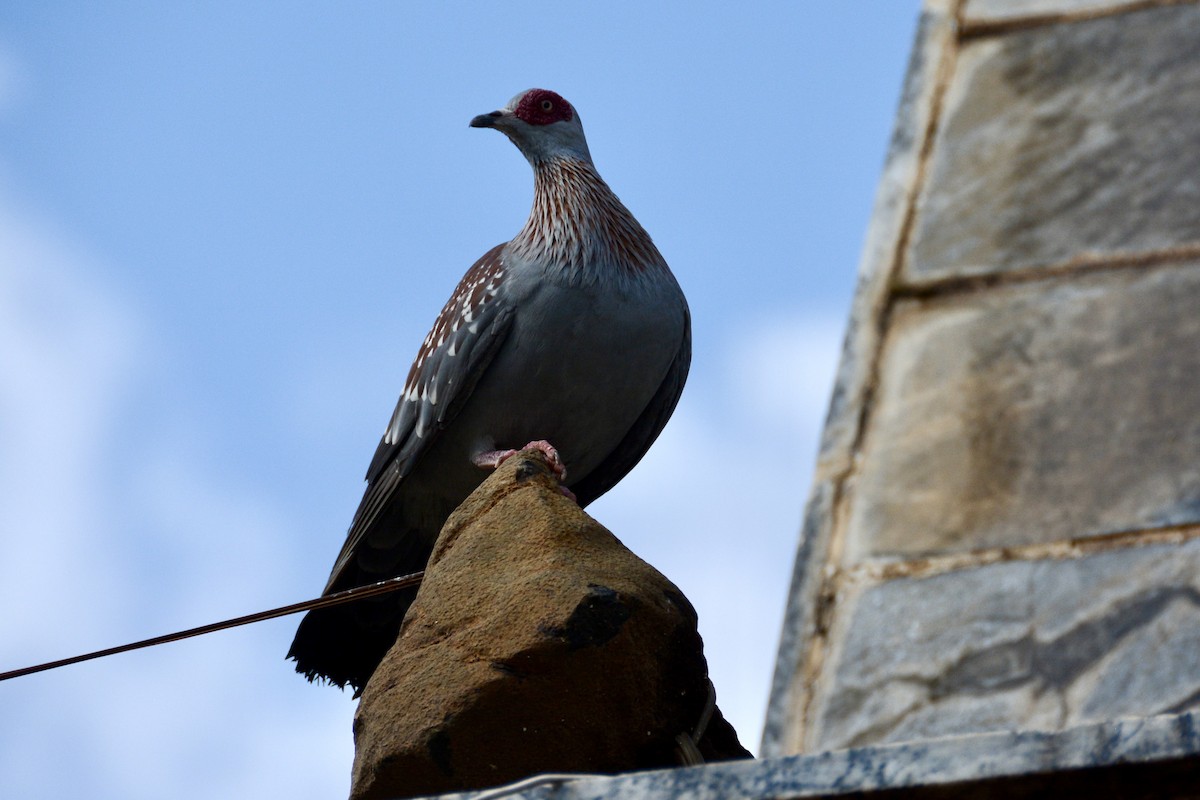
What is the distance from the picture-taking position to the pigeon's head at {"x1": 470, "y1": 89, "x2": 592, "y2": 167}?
7.16 metres

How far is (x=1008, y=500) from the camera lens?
80.6 inches

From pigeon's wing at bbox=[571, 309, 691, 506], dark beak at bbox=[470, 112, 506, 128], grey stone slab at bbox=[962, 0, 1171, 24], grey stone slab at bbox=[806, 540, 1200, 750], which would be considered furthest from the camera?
dark beak at bbox=[470, 112, 506, 128]

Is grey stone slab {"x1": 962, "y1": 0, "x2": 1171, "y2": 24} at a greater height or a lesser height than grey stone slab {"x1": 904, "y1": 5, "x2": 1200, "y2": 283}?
greater

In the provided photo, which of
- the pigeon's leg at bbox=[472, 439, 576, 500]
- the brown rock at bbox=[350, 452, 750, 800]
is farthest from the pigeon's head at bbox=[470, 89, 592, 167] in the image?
the brown rock at bbox=[350, 452, 750, 800]

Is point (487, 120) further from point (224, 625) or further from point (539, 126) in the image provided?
point (224, 625)

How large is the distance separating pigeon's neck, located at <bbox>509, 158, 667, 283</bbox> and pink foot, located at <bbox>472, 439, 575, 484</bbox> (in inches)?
27.7

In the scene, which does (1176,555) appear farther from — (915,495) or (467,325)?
(467,325)

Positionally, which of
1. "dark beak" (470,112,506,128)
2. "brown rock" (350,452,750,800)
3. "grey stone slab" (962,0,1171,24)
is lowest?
"brown rock" (350,452,750,800)

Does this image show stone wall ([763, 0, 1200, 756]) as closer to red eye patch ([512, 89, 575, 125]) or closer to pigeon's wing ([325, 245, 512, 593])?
pigeon's wing ([325, 245, 512, 593])

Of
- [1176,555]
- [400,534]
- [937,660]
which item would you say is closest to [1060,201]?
[1176,555]

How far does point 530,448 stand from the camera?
5523mm

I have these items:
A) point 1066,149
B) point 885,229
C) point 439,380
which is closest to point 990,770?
point 885,229

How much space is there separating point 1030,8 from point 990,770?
1.17 meters

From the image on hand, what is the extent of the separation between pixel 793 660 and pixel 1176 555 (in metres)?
0.48
